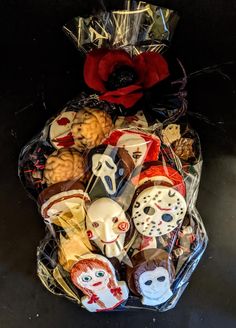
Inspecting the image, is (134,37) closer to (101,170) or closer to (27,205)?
(101,170)

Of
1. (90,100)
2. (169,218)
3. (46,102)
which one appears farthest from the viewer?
(46,102)

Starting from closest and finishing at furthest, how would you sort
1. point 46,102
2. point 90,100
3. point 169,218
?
point 169,218 → point 90,100 → point 46,102

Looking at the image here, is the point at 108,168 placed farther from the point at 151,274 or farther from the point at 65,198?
the point at 151,274

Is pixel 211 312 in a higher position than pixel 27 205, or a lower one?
lower

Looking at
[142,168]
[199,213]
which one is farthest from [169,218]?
[199,213]

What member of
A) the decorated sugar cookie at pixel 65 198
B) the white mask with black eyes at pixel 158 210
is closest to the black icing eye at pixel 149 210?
the white mask with black eyes at pixel 158 210

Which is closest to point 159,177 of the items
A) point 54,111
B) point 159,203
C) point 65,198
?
point 159,203

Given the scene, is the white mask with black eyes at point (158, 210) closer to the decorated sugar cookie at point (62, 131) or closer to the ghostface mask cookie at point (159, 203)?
the ghostface mask cookie at point (159, 203)
